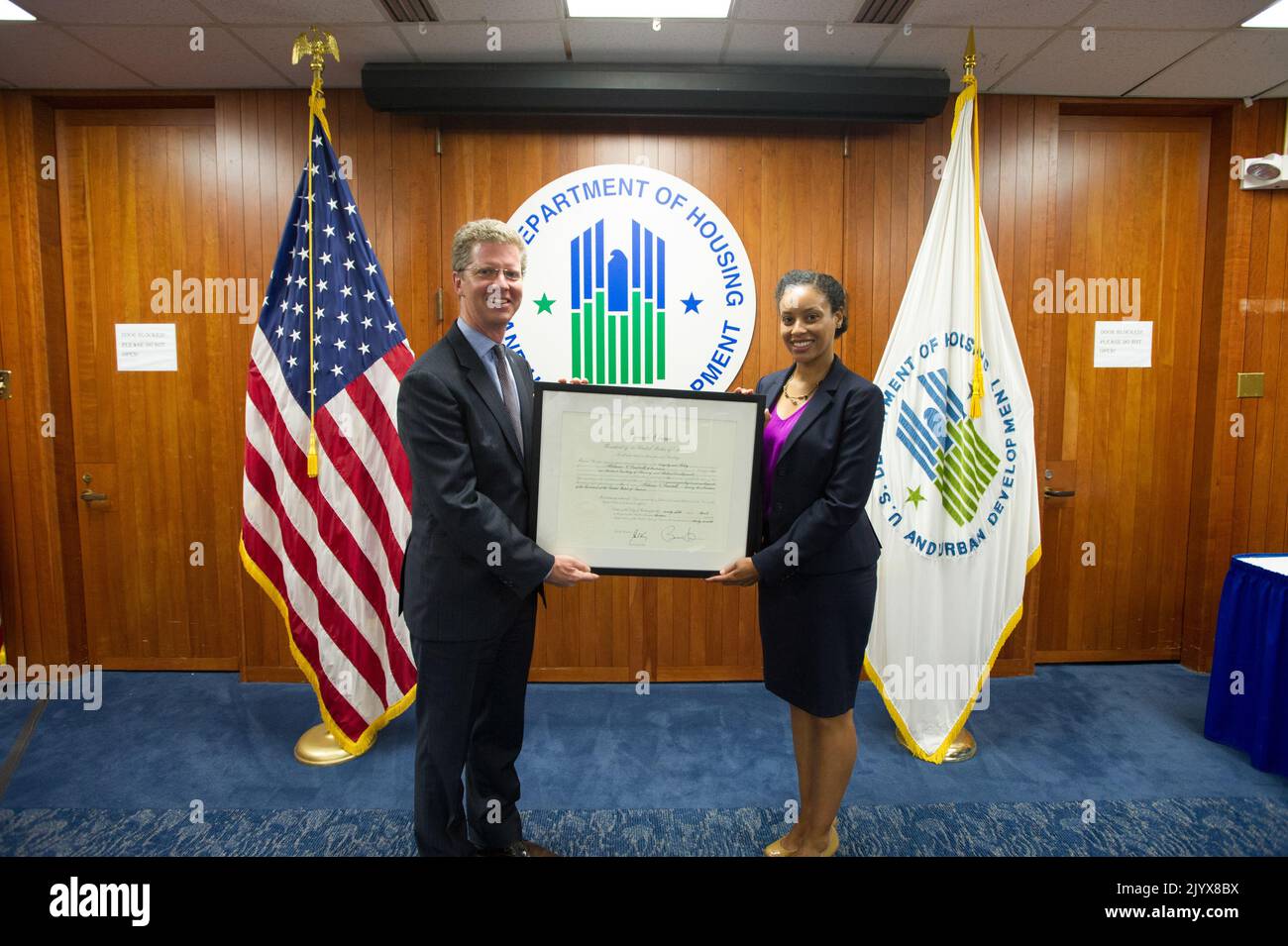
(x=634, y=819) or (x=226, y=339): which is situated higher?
(x=226, y=339)

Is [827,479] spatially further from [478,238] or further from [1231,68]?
[1231,68]

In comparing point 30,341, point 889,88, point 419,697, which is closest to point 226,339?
point 30,341

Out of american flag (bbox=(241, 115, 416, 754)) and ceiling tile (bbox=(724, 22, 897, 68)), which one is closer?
american flag (bbox=(241, 115, 416, 754))

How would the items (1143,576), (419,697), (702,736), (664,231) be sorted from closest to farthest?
(419,697), (702,736), (664,231), (1143,576)

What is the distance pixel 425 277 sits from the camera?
325 cm

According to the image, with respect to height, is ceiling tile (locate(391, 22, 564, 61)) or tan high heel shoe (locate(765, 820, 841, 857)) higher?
ceiling tile (locate(391, 22, 564, 61))

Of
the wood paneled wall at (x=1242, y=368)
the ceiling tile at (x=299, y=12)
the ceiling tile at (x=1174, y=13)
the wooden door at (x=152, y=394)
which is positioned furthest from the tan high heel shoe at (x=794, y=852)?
the ceiling tile at (x=299, y=12)

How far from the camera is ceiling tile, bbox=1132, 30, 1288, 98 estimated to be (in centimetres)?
280

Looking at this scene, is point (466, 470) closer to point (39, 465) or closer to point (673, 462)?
point (673, 462)

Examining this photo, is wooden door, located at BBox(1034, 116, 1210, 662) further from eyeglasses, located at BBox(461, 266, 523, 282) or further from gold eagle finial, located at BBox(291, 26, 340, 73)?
gold eagle finial, located at BBox(291, 26, 340, 73)

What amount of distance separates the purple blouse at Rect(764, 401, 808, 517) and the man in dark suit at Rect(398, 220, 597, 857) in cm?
55

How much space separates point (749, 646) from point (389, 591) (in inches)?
68.3

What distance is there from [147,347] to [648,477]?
2.92 m

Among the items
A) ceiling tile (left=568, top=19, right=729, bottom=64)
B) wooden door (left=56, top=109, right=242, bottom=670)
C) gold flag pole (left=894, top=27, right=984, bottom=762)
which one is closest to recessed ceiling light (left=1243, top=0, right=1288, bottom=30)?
gold flag pole (left=894, top=27, right=984, bottom=762)
